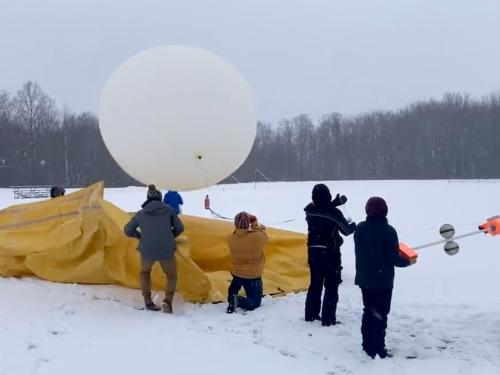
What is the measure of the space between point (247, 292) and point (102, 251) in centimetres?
178

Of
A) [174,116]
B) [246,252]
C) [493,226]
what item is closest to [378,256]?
[493,226]

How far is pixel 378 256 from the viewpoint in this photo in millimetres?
4773

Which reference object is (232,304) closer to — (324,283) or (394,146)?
Result: (324,283)

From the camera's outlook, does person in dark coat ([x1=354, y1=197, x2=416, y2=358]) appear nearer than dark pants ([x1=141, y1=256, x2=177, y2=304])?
Yes

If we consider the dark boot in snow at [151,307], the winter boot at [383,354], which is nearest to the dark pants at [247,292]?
the dark boot in snow at [151,307]

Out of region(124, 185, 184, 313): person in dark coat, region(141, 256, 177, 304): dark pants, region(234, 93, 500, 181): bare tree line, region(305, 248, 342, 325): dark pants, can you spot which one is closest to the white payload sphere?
region(124, 185, 184, 313): person in dark coat

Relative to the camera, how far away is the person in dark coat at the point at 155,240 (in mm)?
5758

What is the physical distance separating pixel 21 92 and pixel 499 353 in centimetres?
6402

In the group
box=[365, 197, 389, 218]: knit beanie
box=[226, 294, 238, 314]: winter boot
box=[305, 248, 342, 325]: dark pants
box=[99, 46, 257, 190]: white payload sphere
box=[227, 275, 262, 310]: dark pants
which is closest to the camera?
box=[365, 197, 389, 218]: knit beanie

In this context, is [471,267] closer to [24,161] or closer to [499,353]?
[499,353]

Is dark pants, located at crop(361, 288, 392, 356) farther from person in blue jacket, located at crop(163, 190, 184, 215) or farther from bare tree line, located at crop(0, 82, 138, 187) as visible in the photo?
bare tree line, located at crop(0, 82, 138, 187)

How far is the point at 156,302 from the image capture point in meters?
6.20

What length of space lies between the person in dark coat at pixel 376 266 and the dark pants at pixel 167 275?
2.06m

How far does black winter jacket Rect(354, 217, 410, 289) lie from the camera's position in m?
4.75
